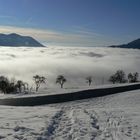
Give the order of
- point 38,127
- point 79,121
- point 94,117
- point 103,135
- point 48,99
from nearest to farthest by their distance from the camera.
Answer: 1. point 103,135
2. point 38,127
3. point 79,121
4. point 94,117
5. point 48,99

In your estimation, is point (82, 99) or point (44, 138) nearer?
point (44, 138)

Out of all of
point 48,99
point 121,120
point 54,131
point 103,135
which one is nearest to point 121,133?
point 103,135

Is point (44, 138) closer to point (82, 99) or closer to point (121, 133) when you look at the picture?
point (121, 133)

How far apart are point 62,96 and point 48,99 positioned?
1695 mm

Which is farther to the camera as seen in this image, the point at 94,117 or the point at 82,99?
the point at 82,99

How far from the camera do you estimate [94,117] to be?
782 inches

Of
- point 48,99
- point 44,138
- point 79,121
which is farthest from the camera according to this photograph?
point 48,99

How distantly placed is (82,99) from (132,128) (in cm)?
2391

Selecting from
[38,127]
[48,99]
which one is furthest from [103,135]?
[48,99]

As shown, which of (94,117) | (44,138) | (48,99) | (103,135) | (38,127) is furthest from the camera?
(48,99)

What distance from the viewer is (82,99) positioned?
40.0 meters

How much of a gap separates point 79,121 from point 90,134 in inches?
148

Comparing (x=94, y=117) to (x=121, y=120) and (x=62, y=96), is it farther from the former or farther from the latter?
(x=62, y=96)

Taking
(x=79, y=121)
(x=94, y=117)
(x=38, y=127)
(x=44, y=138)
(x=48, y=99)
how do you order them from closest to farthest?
(x=44, y=138) < (x=38, y=127) < (x=79, y=121) < (x=94, y=117) < (x=48, y=99)
